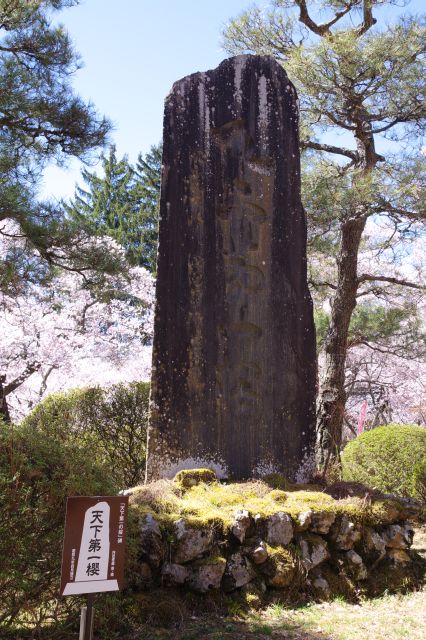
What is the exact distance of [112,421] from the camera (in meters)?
6.18

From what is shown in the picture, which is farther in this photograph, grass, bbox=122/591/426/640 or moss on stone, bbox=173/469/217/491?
moss on stone, bbox=173/469/217/491

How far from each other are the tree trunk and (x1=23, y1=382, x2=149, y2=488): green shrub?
3.51m

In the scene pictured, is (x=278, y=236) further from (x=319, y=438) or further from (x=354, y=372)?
(x=354, y=372)

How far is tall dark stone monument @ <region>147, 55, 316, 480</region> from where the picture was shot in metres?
Result: 4.80

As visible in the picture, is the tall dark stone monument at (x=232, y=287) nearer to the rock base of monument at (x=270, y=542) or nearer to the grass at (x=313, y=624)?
the rock base of monument at (x=270, y=542)

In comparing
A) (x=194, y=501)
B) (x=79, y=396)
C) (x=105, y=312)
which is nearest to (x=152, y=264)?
(x=105, y=312)

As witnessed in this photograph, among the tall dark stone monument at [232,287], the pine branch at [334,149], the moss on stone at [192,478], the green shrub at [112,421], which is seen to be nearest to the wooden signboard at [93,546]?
the moss on stone at [192,478]

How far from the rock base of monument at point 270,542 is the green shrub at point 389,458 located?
2455mm

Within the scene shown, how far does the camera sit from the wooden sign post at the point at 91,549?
2395 millimetres

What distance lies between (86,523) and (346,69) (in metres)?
7.32

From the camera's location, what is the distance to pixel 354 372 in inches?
617

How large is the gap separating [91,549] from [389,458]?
526 cm

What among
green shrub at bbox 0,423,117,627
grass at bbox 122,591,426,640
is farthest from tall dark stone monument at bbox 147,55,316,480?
green shrub at bbox 0,423,117,627

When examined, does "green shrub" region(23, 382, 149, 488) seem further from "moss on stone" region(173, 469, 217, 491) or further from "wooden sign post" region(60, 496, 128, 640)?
"wooden sign post" region(60, 496, 128, 640)
